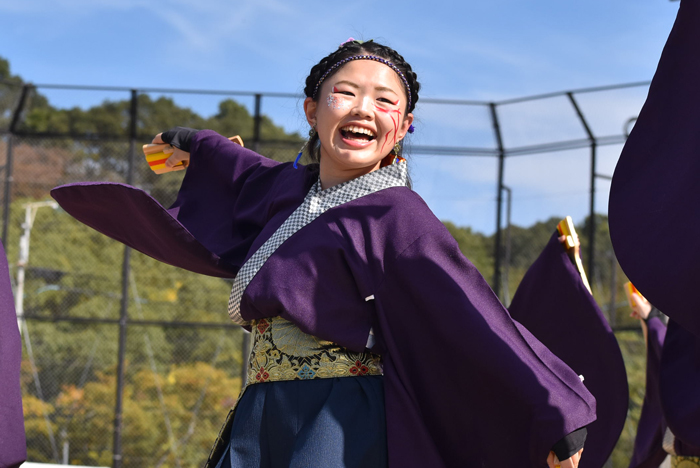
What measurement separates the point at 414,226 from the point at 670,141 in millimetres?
549

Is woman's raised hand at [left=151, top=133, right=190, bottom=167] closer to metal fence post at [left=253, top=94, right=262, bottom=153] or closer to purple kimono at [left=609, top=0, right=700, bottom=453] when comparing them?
purple kimono at [left=609, top=0, right=700, bottom=453]

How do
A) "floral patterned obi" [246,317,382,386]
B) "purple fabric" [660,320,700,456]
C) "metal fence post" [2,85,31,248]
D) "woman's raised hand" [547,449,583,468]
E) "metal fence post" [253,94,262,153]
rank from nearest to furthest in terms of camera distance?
"woman's raised hand" [547,449,583,468] → "floral patterned obi" [246,317,382,386] → "purple fabric" [660,320,700,456] → "metal fence post" [253,94,262,153] → "metal fence post" [2,85,31,248]

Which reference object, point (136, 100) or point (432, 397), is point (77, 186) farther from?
point (136, 100)

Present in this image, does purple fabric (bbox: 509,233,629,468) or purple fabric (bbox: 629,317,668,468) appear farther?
purple fabric (bbox: 629,317,668,468)

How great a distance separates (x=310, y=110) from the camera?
2.10 metres

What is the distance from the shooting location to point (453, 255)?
1.76 m

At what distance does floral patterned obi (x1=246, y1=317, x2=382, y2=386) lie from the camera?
176 cm

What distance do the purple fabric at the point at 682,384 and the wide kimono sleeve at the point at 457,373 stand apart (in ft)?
4.47

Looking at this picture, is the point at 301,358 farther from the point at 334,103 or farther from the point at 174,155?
the point at 174,155

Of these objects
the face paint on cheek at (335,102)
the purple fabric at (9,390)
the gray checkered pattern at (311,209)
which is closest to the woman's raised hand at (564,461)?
the gray checkered pattern at (311,209)

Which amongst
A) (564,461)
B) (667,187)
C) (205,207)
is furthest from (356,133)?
(564,461)

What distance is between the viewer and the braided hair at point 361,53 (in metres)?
2.01

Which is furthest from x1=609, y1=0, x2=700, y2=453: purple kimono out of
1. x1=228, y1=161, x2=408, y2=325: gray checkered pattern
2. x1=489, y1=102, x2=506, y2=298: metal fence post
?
x1=489, y1=102, x2=506, y2=298: metal fence post

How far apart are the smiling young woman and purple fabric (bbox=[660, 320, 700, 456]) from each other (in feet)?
4.42
